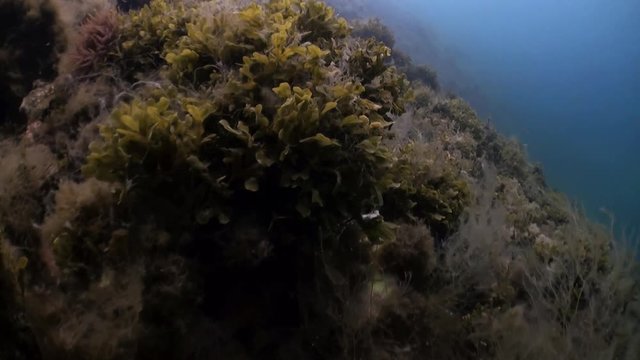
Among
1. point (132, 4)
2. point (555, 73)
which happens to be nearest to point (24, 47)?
point (132, 4)

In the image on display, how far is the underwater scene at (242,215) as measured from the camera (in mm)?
2500

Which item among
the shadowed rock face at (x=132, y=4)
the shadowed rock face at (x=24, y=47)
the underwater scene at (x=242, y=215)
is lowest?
the shadowed rock face at (x=132, y=4)

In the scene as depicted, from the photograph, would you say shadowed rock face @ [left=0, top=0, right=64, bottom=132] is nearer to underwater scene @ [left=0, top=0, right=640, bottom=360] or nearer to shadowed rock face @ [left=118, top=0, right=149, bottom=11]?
underwater scene @ [left=0, top=0, right=640, bottom=360]

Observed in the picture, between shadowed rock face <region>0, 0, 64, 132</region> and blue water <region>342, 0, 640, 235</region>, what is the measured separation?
19.8 feet

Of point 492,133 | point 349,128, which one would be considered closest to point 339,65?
point 349,128

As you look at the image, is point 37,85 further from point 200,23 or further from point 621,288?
point 621,288

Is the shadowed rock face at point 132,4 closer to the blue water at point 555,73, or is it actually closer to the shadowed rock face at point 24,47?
the shadowed rock face at point 24,47

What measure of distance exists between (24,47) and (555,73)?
94517mm

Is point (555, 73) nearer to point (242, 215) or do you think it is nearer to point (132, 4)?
point (132, 4)

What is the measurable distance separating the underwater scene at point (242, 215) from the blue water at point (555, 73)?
1.97 meters

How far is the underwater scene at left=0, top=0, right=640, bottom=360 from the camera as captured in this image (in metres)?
2.50

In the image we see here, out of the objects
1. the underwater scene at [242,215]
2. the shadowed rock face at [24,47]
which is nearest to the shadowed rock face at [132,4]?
the underwater scene at [242,215]

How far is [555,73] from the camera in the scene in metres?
82.6

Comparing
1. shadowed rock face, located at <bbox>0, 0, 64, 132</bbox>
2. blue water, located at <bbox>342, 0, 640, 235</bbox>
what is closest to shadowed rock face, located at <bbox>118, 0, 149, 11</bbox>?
shadowed rock face, located at <bbox>0, 0, 64, 132</bbox>
